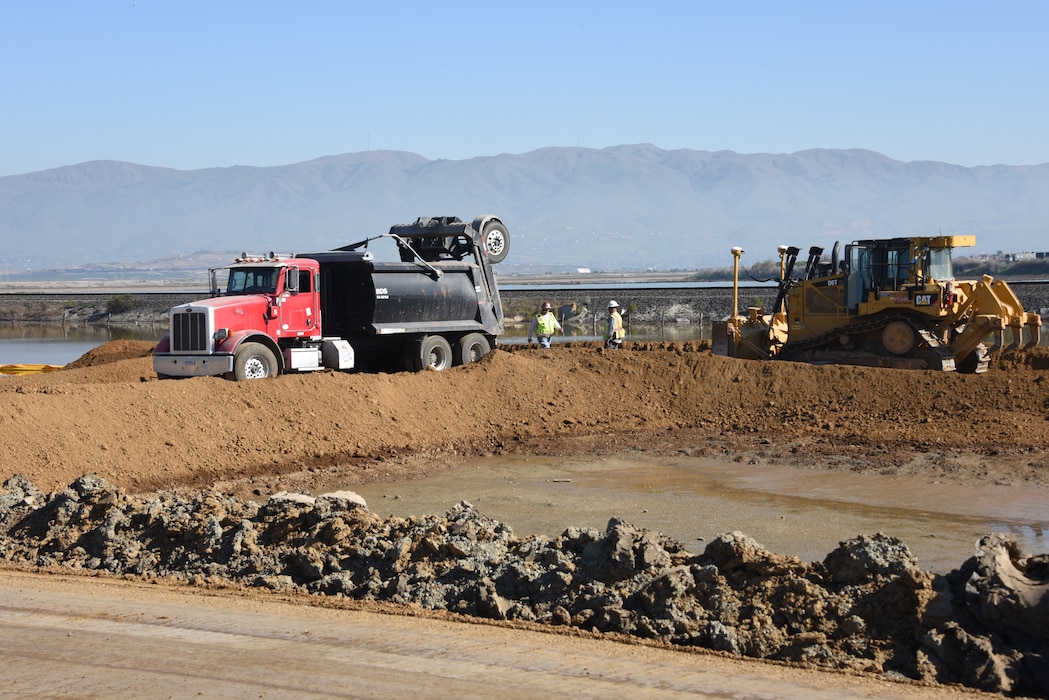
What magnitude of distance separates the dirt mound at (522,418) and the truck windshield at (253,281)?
2173 mm

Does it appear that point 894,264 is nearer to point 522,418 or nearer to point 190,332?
point 522,418

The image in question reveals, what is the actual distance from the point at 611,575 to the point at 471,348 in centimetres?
1491

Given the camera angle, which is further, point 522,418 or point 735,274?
point 735,274

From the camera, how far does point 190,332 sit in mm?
19781

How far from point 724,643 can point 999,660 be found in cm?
192

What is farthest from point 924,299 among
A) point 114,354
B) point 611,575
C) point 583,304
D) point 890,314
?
point 583,304

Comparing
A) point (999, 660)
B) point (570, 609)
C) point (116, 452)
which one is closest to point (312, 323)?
point (116, 452)

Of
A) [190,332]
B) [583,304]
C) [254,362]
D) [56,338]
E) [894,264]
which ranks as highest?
[894,264]

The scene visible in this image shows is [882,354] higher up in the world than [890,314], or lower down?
lower down

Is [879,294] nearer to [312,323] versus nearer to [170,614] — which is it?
[312,323]

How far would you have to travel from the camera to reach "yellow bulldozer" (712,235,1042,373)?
22.5m

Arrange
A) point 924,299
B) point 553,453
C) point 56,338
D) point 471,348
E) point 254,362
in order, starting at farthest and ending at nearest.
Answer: point 56,338 → point 471,348 → point 924,299 → point 254,362 → point 553,453

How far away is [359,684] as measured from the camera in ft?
25.7

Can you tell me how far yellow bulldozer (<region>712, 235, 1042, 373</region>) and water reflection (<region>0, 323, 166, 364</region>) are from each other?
23.4 metres
